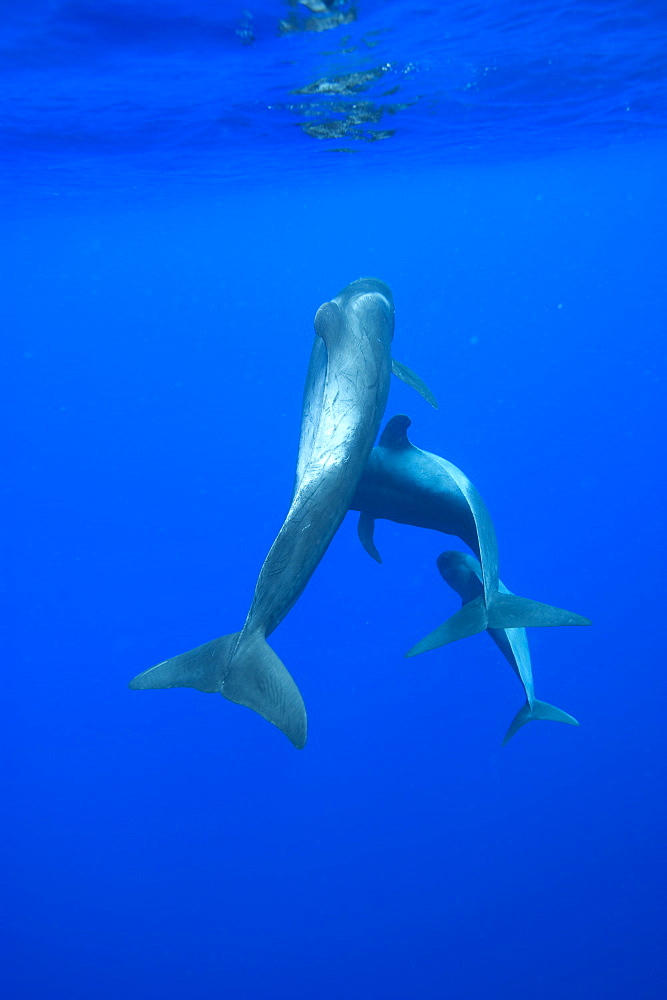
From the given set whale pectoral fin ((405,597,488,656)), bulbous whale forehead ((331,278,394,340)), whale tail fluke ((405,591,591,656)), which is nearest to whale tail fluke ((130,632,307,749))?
whale tail fluke ((405,591,591,656))

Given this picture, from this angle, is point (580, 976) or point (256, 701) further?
point (580, 976)

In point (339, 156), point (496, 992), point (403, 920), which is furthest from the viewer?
point (339, 156)

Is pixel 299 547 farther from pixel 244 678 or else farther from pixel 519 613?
pixel 519 613

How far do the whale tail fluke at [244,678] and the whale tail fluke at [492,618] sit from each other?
1298 mm

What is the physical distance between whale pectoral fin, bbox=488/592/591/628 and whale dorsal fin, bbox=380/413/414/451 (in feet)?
6.42

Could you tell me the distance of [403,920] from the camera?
48.5 ft

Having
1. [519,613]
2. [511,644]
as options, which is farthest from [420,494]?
[519,613]

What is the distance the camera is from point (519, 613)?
529 centimetres

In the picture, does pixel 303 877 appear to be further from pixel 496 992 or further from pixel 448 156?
pixel 448 156

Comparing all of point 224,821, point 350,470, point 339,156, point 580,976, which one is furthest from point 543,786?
point 339,156

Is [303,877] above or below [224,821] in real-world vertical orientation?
below

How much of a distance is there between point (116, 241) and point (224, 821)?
82.5ft

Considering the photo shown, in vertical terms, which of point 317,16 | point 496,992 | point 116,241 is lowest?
point 496,992

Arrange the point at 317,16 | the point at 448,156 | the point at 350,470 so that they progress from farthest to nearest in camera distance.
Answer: the point at 448,156, the point at 317,16, the point at 350,470
